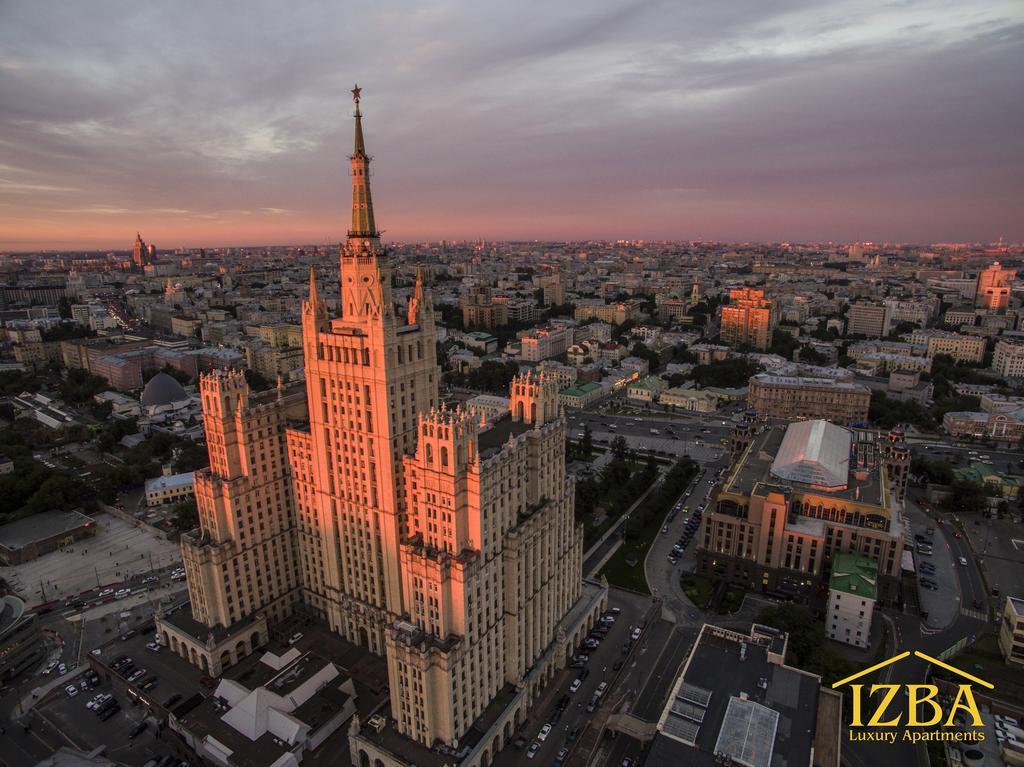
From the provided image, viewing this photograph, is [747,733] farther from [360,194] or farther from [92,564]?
[92,564]

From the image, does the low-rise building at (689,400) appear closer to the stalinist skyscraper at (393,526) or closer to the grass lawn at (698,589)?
the grass lawn at (698,589)

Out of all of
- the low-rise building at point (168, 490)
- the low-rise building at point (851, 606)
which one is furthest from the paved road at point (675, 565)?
the low-rise building at point (168, 490)

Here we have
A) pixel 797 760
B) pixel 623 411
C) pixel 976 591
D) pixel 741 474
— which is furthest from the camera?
pixel 623 411

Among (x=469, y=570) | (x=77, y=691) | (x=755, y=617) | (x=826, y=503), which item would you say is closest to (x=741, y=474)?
(x=826, y=503)

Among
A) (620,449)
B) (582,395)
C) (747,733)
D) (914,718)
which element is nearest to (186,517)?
(620,449)

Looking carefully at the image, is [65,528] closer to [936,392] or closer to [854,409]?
[854,409]

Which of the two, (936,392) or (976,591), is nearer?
(976,591)
